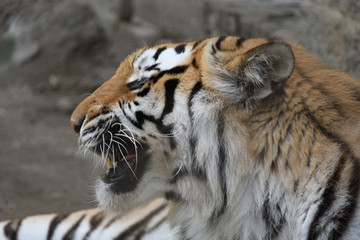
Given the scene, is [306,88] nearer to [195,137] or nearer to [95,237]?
[195,137]

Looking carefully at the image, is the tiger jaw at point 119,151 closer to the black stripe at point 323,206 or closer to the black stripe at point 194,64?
the black stripe at point 194,64

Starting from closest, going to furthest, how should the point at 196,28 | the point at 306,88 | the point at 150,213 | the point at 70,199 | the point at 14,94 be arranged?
the point at 306,88, the point at 150,213, the point at 70,199, the point at 196,28, the point at 14,94

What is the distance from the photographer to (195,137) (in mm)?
1895

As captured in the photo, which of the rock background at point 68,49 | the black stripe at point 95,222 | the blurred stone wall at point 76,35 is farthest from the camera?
the blurred stone wall at point 76,35

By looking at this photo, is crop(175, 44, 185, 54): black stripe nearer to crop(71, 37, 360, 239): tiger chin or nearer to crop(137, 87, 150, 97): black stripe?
crop(71, 37, 360, 239): tiger chin

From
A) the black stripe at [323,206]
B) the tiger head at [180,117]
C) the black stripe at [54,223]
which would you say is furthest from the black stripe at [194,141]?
the black stripe at [54,223]

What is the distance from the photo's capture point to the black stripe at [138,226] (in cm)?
→ 276

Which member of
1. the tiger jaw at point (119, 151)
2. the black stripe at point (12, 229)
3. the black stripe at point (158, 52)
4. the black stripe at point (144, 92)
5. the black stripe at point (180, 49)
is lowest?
the black stripe at point (12, 229)

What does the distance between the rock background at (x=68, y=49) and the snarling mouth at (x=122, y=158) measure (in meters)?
1.50

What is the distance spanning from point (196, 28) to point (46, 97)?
65.3 inches

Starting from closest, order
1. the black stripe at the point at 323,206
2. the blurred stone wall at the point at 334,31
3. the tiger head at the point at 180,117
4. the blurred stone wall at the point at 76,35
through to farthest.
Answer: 1. the black stripe at the point at 323,206
2. the tiger head at the point at 180,117
3. the blurred stone wall at the point at 334,31
4. the blurred stone wall at the point at 76,35

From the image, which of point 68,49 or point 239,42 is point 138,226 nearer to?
point 239,42

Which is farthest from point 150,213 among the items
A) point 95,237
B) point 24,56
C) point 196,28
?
point 24,56

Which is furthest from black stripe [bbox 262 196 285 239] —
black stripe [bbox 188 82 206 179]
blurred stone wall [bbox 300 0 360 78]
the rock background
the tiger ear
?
the rock background
